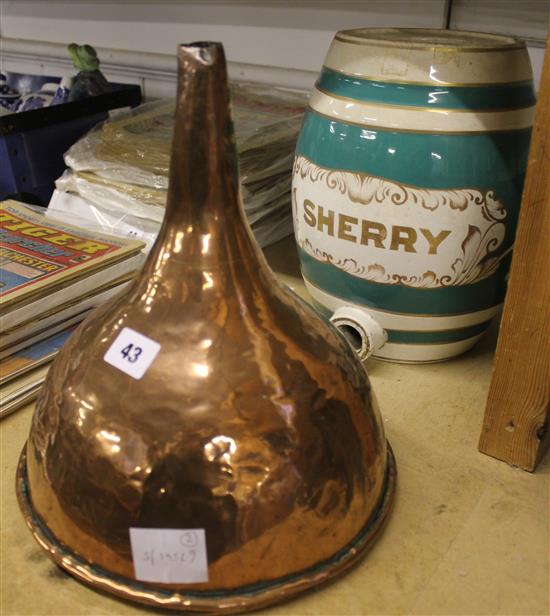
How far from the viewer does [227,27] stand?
95 cm

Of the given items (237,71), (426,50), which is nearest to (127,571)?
(426,50)

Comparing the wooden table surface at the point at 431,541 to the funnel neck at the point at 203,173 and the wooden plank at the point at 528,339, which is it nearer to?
the wooden plank at the point at 528,339

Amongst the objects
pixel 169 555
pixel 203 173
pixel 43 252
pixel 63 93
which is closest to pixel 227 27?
pixel 63 93

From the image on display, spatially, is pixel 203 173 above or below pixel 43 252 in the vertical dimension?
above

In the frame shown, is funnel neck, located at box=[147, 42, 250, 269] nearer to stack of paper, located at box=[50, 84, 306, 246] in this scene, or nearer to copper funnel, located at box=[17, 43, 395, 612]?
copper funnel, located at box=[17, 43, 395, 612]

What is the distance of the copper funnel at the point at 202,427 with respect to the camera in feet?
1.09

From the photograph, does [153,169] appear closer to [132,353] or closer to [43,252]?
Answer: [43,252]

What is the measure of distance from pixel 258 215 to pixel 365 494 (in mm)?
428

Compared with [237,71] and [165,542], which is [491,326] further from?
[237,71]

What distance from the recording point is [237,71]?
95 centimetres

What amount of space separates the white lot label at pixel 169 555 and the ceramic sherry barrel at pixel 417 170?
25cm

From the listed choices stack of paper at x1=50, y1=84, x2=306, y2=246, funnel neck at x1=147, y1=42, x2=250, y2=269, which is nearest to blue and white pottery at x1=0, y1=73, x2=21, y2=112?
stack of paper at x1=50, y1=84, x2=306, y2=246

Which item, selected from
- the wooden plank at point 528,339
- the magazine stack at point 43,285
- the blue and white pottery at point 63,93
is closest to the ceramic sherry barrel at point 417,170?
the wooden plank at point 528,339

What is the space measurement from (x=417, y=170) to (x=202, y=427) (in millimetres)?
253
